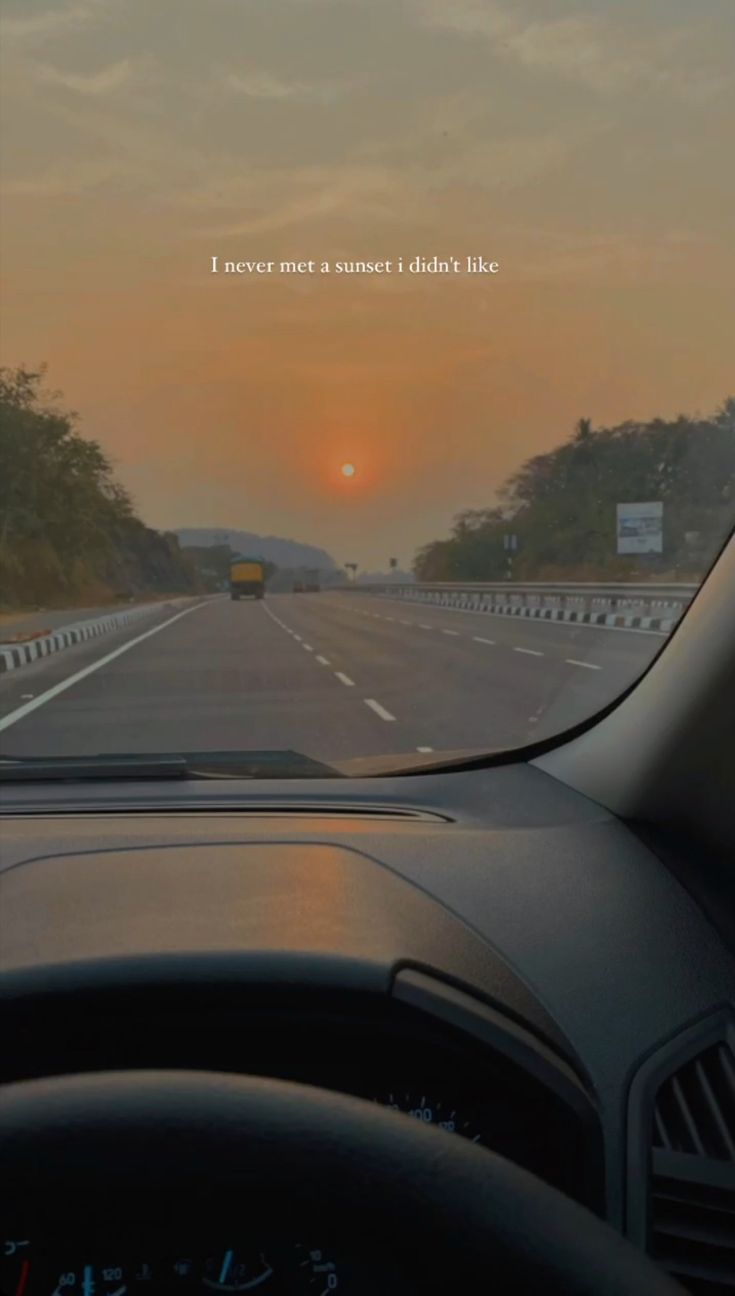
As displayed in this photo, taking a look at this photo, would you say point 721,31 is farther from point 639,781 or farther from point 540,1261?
point 540,1261

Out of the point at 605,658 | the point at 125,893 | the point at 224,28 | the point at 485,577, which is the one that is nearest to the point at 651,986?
the point at 125,893

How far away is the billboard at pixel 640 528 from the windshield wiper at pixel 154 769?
131 centimetres

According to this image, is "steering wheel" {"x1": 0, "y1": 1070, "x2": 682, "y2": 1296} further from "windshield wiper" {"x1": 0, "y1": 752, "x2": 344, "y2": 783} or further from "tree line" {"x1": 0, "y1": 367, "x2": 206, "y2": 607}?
"tree line" {"x1": 0, "y1": 367, "x2": 206, "y2": 607}

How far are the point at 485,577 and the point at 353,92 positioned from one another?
3.83 m

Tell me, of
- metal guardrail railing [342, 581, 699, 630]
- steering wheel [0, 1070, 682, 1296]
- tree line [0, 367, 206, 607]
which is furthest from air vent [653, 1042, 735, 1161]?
tree line [0, 367, 206, 607]

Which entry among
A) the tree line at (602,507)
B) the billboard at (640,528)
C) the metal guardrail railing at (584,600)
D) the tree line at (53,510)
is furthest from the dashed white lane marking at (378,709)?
the billboard at (640,528)

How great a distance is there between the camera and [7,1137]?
5.00 feet

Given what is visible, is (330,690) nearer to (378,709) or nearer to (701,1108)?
(378,709)

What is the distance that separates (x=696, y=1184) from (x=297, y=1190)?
1271 millimetres

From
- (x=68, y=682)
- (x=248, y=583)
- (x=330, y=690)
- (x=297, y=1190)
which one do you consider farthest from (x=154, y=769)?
(x=248, y=583)

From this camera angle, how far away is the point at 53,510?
857cm

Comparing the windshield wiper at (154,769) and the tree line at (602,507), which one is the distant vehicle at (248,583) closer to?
the tree line at (602,507)

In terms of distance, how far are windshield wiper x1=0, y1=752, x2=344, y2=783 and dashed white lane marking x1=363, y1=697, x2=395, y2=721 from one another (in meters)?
3.48

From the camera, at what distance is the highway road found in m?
5.80
